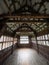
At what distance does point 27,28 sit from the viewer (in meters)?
9.55

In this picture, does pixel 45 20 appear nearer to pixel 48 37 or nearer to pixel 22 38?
pixel 48 37

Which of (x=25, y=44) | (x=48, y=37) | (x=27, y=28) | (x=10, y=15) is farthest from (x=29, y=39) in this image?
(x=10, y=15)

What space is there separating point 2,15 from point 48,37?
364 cm

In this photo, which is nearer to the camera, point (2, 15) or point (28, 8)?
point (2, 15)

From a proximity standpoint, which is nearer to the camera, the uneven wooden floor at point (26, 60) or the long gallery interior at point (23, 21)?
the long gallery interior at point (23, 21)

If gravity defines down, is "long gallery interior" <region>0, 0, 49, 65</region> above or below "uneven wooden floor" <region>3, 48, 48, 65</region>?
above

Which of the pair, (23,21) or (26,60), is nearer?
(23,21)

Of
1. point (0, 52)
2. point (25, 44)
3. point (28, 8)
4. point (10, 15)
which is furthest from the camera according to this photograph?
point (25, 44)

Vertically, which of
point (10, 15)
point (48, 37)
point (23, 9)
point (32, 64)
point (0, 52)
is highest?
point (23, 9)

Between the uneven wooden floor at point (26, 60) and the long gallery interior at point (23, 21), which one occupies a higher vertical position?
the long gallery interior at point (23, 21)

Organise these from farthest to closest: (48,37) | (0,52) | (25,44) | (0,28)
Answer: (25,44), (48,37), (0,52), (0,28)

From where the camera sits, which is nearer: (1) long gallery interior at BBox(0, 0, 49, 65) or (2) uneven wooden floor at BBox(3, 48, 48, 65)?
(1) long gallery interior at BBox(0, 0, 49, 65)

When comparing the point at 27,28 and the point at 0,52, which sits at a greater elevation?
the point at 27,28

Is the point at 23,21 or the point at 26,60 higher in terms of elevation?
the point at 23,21
